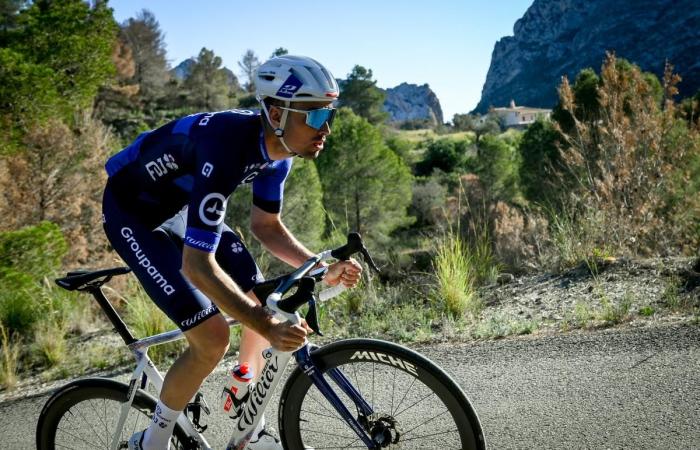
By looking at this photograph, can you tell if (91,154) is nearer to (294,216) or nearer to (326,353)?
(294,216)

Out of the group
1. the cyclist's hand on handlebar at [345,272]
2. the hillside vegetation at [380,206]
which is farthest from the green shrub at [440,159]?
the cyclist's hand on handlebar at [345,272]

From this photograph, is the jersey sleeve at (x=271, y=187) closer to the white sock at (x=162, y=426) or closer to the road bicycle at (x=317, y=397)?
the road bicycle at (x=317, y=397)

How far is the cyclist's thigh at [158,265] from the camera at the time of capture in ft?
7.86

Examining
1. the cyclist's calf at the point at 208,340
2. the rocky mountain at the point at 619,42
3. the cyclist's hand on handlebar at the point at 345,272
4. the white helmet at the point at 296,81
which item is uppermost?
the rocky mountain at the point at 619,42

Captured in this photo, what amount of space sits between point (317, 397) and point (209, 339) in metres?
0.53

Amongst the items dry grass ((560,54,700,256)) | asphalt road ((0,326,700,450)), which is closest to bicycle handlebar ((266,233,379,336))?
asphalt road ((0,326,700,450))

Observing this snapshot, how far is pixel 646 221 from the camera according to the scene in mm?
6652

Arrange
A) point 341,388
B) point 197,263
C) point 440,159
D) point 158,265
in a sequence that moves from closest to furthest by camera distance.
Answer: point 197,263
point 341,388
point 158,265
point 440,159

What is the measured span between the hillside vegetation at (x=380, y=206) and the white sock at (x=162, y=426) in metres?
2.76

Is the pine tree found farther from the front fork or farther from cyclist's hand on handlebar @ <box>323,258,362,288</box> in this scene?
the front fork

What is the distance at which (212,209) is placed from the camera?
2.23 m

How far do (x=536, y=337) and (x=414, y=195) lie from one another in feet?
138

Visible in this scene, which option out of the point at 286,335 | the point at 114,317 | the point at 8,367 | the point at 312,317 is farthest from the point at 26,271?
the point at 312,317

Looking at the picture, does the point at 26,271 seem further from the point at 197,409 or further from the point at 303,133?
the point at 303,133
